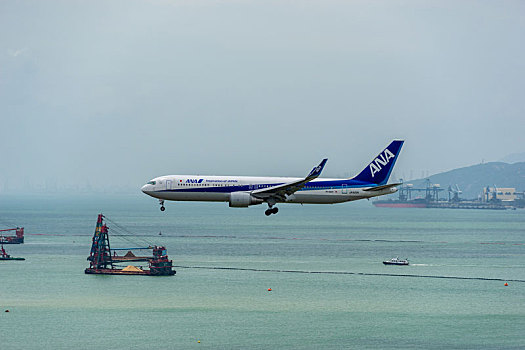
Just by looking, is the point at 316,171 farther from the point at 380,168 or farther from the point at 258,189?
the point at 380,168

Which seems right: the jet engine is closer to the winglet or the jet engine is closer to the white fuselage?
the white fuselage

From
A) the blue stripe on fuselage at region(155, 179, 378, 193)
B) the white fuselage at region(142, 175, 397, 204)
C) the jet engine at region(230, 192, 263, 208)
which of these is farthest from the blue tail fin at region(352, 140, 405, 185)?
A: the jet engine at region(230, 192, 263, 208)

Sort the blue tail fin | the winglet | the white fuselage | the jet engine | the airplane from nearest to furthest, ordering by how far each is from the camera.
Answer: the winglet, the jet engine, the airplane, the white fuselage, the blue tail fin

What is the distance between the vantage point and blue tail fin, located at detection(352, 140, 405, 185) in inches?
6383

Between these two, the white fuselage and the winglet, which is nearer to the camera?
the winglet

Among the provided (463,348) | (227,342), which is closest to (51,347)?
(227,342)

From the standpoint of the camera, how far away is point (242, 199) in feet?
474

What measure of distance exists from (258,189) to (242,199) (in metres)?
4.38

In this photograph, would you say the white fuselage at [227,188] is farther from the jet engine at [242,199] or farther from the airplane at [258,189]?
the jet engine at [242,199]

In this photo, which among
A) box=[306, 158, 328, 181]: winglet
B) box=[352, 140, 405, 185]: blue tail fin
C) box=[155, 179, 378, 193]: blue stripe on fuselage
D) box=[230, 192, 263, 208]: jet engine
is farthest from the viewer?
box=[352, 140, 405, 185]: blue tail fin

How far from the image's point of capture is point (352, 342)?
199750 mm

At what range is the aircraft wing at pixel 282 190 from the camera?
14338 cm

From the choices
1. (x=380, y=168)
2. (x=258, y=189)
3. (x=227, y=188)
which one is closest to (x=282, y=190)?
(x=258, y=189)

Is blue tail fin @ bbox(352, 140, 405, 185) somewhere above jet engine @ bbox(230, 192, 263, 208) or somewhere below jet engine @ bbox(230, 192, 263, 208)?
above
